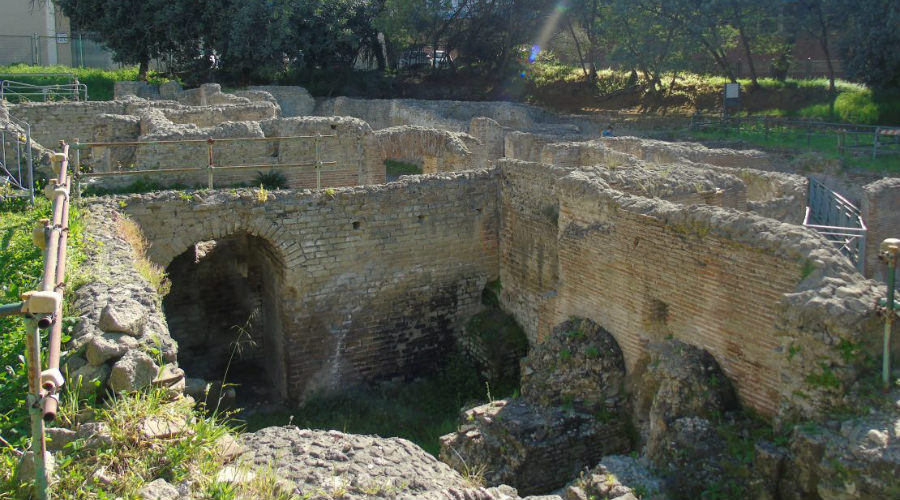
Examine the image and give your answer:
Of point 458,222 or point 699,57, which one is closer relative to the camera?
point 458,222

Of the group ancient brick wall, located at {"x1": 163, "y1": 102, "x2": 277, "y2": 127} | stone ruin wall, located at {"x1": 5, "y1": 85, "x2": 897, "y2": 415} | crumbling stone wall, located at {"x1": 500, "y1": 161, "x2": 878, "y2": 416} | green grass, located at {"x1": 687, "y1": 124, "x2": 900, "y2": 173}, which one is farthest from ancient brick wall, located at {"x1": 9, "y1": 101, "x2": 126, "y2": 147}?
green grass, located at {"x1": 687, "y1": 124, "x2": 900, "y2": 173}

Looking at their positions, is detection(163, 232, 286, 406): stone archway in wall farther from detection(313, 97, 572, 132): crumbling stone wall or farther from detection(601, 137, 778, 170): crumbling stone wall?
detection(313, 97, 572, 132): crumbling stone wall

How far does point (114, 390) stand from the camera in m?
5.25

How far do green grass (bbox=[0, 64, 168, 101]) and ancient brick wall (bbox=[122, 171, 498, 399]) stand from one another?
20.7m

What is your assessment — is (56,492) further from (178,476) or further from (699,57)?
(699,57)

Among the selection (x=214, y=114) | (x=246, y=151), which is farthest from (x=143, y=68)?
(x=246, y=151)

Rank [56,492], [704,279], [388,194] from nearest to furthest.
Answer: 1. [56,492]
2. [704,279]
3. [388,194]

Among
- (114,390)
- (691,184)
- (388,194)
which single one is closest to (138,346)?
(114,390)

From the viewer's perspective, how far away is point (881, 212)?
13820 millimetres

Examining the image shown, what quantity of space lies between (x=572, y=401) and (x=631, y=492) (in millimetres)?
1985

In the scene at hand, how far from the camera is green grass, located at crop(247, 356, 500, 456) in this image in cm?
1044

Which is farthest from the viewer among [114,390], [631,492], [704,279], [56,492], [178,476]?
[704,279]

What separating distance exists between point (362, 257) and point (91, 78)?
81.7 feet

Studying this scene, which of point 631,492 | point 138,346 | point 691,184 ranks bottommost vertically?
point 631,492
